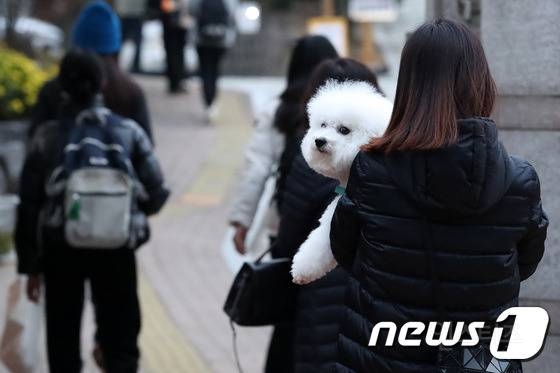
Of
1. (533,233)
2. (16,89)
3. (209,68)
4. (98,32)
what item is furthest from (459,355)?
(209,68)

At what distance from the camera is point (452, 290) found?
3166 mm

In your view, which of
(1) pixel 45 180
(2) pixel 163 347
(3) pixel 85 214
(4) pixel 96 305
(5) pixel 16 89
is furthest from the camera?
(5) pixel 16 89

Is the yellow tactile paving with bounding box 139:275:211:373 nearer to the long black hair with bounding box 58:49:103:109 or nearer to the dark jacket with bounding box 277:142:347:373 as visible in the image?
the long black hair with bounding box 58:49:103:109

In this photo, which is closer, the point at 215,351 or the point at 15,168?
the point at 215,351

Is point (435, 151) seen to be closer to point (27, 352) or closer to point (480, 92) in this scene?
point (480, 92)

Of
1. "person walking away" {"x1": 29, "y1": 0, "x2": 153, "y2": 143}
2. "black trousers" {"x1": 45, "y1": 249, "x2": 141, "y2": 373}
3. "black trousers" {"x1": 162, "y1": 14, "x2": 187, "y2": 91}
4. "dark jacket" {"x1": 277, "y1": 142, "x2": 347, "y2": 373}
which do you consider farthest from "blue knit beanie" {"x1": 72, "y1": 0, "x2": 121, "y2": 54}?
"black trousers" {"x1": 162, "y1": 14, "x2": 187, "y2": 91}

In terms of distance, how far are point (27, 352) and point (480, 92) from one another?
3.70 m

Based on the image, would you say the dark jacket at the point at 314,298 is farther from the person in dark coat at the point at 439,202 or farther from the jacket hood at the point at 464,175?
the jacket hood at the point at 464,175

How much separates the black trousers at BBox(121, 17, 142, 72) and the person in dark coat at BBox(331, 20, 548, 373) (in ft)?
55.0

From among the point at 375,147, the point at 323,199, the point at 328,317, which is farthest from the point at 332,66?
the point at 375,147

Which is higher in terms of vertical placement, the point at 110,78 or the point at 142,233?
the point at 110,78

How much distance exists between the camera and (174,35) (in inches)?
692

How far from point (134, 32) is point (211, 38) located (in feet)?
15.4

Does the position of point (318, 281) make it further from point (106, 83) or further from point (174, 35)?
point (174, 35)
